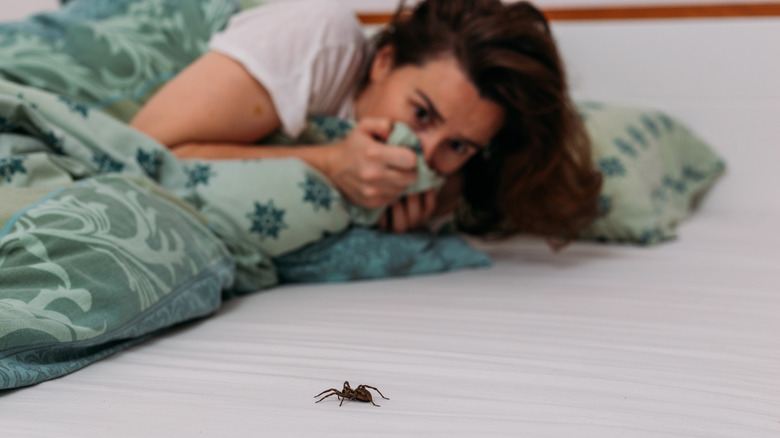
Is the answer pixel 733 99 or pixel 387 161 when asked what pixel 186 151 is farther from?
pixel 733 99

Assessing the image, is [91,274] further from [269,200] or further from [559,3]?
[559,3]

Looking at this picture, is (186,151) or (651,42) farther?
(651,42)

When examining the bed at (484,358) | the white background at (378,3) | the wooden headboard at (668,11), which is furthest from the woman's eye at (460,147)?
the wooden headboard at (668,11)

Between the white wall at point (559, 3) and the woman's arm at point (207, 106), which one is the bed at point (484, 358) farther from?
the white wall at point (559, 3)

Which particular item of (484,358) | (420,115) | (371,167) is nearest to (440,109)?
(420,115)

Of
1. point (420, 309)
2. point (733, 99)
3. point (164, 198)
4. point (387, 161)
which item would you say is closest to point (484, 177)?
point (387, 161)
